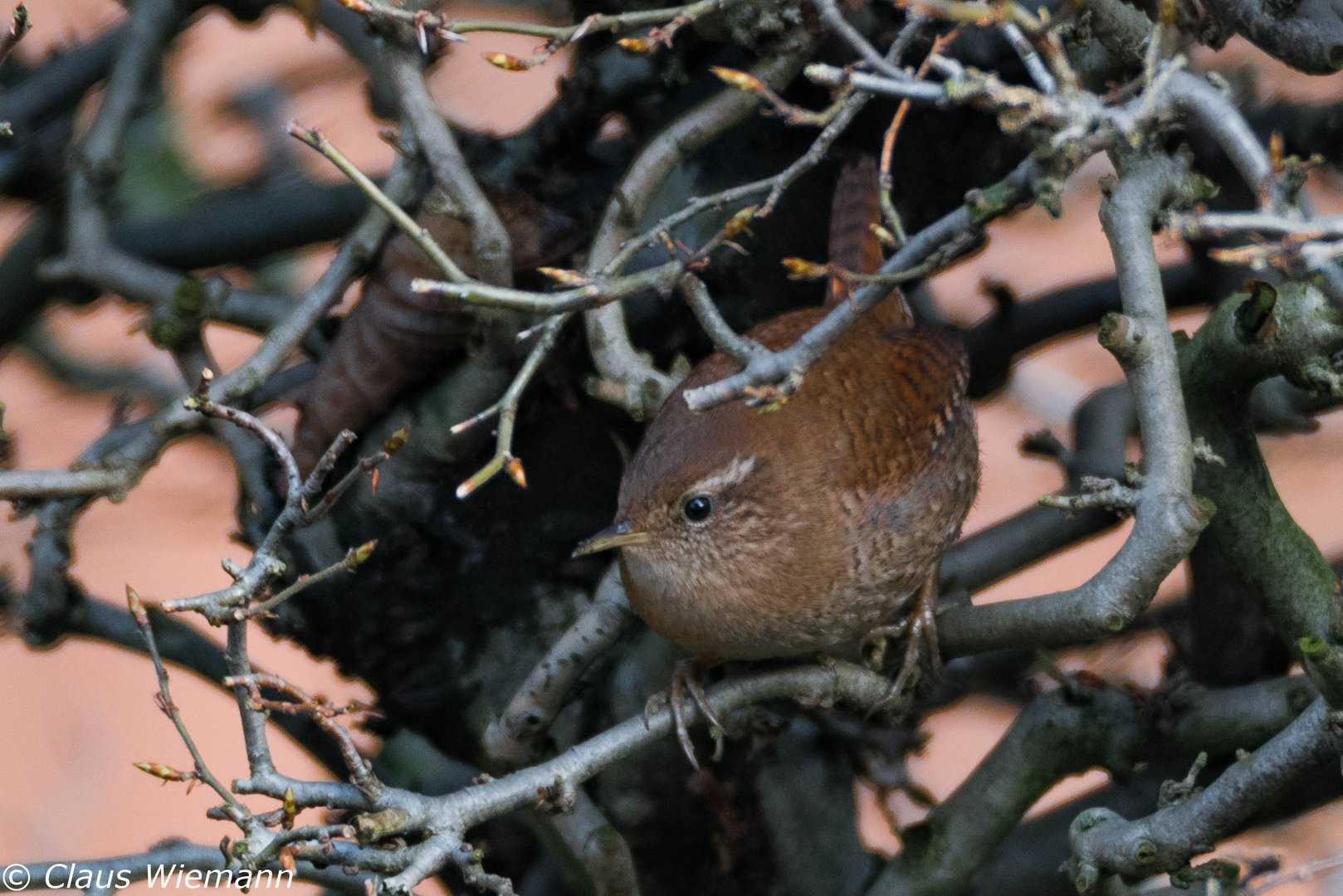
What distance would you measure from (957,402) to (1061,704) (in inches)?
25.1

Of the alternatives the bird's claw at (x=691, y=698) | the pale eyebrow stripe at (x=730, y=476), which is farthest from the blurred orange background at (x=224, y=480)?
the pale eyebrow stripe at (x=730, y=476)

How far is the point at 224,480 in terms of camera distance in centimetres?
408

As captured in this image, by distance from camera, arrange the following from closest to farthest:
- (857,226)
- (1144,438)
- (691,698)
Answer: (1144,438) < (691,698) < (857,226)

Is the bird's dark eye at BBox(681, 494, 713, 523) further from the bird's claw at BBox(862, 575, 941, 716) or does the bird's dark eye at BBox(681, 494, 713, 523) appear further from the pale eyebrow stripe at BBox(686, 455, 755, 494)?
the bird's claw at BBox(862, 575, 941, 716)

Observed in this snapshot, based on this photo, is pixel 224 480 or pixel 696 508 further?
pixel 224 480

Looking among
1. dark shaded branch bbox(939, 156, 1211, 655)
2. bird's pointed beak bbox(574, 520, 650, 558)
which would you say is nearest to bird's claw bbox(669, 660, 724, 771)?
bird's pointed beak bbox(574, 520, 650, 558)

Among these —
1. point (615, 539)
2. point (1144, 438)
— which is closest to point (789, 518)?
point (615, 539)

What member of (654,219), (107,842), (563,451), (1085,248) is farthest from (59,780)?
(1085,248)

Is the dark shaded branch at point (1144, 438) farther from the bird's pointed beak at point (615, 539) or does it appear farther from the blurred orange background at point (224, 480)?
the blurred orange background at point (224, 480)

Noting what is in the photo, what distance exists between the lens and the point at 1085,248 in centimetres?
442

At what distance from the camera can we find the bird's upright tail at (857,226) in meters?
2.77

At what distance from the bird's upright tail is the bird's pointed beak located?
70 centimetres

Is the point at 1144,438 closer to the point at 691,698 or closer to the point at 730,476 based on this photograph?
the point at 730,476

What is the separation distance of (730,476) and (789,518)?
0.42ft
